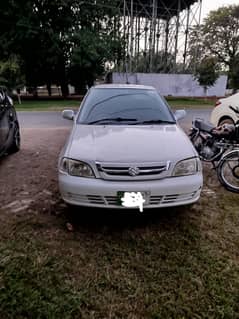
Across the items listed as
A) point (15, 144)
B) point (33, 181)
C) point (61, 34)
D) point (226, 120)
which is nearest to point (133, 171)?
point (33, 181)

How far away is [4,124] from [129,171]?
9.84ft

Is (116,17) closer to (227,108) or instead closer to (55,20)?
(55,20)

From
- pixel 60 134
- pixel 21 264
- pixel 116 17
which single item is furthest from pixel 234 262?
pixel 116 17

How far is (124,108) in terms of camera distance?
3387mm

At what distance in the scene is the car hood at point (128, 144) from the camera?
2.36 metres

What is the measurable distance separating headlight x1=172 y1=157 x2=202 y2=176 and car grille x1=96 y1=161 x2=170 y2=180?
0.17 m

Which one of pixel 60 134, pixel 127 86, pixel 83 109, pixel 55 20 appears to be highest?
pixel 55 20

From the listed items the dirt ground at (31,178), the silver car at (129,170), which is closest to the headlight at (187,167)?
the silver car at (129,170)

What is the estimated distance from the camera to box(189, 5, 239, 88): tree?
76.3ft

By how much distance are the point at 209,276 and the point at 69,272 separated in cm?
108

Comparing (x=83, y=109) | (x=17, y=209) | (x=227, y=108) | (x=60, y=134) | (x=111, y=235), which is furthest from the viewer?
(x=60, y=134)

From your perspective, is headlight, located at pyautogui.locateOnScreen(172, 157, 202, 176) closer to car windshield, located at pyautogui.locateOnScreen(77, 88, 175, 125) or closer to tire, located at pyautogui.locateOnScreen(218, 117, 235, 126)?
car windshield, located at pyautogui.locateOnScreen(77, 88, 175, 125)

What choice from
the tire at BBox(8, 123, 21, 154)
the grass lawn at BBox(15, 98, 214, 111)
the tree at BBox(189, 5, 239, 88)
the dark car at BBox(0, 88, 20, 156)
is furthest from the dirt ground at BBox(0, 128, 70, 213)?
the tree at BBox(189, 5, 239, 88)

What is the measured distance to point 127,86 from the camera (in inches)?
153
